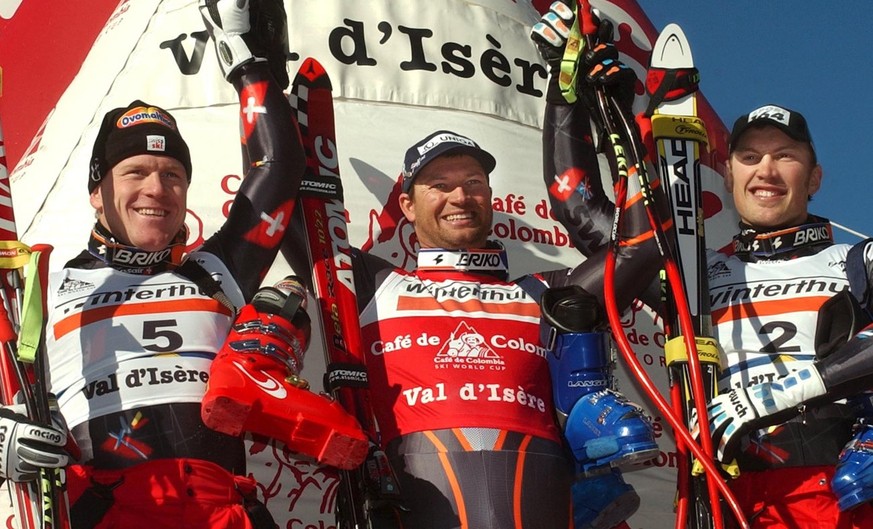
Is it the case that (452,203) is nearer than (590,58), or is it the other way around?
(590,58)

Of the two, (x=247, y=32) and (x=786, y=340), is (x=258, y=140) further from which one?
(x=786, y=340)

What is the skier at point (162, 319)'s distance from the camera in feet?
14.1

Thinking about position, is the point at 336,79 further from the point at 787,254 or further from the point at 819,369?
the point at 819,369

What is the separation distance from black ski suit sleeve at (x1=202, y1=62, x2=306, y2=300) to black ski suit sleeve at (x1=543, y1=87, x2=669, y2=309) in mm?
1090

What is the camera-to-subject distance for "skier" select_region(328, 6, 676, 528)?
15.0 feet

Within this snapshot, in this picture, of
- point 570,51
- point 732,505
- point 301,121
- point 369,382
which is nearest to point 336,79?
point 301,121

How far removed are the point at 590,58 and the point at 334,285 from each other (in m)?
1.34

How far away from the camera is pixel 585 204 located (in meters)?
5.49

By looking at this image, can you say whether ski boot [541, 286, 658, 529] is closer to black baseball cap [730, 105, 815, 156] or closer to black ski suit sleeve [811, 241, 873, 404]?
black ski suit sleeve [811, 241, 873, 404]

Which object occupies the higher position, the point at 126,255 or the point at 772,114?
the point at 772,114

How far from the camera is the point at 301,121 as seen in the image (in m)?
5.64

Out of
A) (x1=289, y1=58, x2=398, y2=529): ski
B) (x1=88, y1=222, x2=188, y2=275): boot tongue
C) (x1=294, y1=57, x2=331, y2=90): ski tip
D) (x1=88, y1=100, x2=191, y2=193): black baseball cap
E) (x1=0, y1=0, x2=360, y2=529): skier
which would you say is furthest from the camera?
(x1=294, y1=57, x2=331, y2=90): ski tip

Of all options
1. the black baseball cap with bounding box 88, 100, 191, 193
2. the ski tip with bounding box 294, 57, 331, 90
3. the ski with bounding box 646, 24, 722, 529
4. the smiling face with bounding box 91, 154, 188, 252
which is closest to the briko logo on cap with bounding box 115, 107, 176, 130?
the black baseball cap with bounding box 88, 100, 191, 193

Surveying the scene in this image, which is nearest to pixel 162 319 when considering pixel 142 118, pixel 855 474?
pixel 142 118
